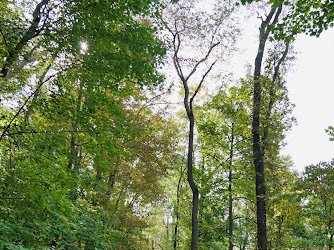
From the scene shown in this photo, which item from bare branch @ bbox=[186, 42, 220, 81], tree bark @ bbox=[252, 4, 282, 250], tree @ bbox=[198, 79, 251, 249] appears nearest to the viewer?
tree bark @ bbox=[252, 4, 282, 250]

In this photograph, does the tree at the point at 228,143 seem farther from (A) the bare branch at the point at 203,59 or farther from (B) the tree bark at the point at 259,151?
(A) the bare branch at the point at 203,59

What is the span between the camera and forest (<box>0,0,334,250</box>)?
3.73 metres

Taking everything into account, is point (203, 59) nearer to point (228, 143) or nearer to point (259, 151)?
point (228, 143)

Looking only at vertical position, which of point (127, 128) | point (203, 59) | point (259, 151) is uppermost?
point (203, 59)

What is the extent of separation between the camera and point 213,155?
38.0 feet

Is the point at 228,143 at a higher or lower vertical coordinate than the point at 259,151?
higher

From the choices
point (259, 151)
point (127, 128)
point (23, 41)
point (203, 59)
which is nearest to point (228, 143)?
point (259, 151)

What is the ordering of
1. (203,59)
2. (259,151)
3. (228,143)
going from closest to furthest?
(259,151) → (203,59) → (228,143)

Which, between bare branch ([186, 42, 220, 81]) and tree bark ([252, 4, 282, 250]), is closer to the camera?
tree bark ([252, 4, 282, 250])

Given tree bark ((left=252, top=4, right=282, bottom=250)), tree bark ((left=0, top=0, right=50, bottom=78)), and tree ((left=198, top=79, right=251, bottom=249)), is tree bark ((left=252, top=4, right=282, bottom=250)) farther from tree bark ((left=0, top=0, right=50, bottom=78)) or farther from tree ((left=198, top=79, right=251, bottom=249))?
tree bark ((left=0, top=0, right=50, bottom=78))

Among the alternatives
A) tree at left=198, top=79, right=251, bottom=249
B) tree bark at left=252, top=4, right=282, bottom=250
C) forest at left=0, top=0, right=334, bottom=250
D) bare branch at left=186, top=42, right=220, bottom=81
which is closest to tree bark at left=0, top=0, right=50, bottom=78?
forest at left=0, top=0, right=334, bottom=250

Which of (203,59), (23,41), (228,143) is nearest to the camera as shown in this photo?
(23,41)

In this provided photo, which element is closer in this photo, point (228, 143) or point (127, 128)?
point (127, 128)

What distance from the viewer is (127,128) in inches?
175
